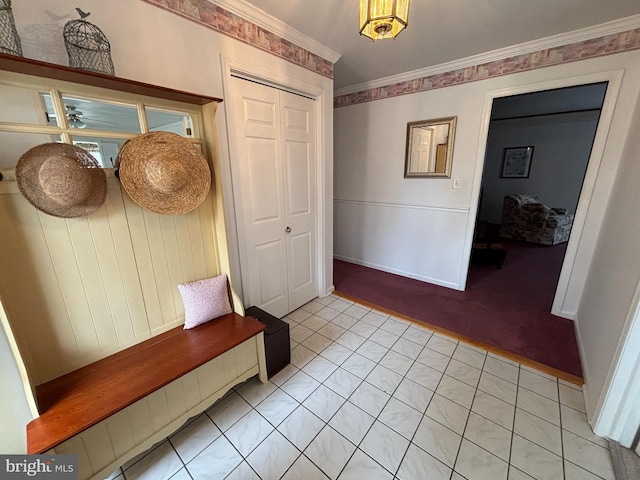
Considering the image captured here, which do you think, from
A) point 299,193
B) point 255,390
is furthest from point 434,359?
point 299,193

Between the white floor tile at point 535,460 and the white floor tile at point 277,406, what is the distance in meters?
1.18

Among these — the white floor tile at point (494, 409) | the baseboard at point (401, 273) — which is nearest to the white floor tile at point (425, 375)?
the white floor tile at point (494, 409)

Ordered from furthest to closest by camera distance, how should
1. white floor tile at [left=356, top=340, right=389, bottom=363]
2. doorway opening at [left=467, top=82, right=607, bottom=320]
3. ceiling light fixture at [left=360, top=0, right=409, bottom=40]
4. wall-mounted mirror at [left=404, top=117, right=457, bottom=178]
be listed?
1. doorway opening at [left=467, top=82, right=607, bottom=320]
2. wall-mounted mirror at [left=404, top=117, right=457, bottom=178]
3. white floor tile at [left=356, top=340, right=389, bottom=363]
4. ceiling light fixture at [left=360, top=0, right=409, bottom=40]

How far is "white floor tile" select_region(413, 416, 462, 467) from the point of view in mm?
1288

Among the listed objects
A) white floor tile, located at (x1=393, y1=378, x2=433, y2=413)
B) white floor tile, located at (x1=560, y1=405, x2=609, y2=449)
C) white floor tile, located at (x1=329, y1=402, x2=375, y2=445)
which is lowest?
white floor tile, located at (x1=329, y1=402, x2=375, y2=445)

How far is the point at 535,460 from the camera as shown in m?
1.26

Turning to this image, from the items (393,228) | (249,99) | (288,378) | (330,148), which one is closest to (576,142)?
(393,228)

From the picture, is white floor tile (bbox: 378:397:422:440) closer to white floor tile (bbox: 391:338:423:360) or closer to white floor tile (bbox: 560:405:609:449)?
white floor tile (bbox: 391:338:423:360)

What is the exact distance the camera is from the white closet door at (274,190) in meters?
1.90

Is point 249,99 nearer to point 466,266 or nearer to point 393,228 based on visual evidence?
point 393,228

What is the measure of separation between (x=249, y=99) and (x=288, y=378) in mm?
2052

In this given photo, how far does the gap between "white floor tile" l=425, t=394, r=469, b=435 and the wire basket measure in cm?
248

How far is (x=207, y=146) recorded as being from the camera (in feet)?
5.06

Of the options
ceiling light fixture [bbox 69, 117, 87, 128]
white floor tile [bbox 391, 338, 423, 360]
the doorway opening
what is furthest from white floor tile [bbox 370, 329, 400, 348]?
ceiling light fixture [bbox 69, 117, 87, 128]
